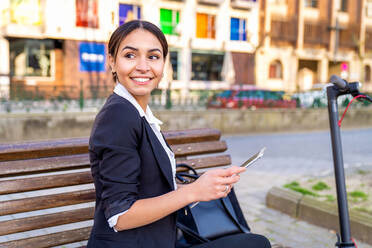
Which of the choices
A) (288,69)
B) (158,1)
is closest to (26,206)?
(158,1)

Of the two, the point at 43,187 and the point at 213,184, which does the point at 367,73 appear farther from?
the point at 213,184

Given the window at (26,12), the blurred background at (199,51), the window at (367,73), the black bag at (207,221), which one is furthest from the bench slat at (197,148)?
the window at (367,73)

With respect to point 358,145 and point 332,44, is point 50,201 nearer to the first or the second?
point 358,145

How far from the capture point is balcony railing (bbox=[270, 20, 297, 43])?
32.8 metres

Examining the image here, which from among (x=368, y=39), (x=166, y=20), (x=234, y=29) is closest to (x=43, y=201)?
(x=166, y=20)

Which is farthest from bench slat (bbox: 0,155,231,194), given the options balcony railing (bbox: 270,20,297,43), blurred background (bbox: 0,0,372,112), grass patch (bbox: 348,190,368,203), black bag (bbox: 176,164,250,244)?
balcony railing (bbox: 270,20,297,43)

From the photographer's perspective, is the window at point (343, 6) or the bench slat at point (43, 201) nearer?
the bench slat at point (43, 201)

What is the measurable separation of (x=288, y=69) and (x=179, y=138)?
3232 centimetres

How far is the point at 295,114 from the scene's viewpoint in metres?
15.0

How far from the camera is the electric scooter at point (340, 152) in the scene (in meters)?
2.29

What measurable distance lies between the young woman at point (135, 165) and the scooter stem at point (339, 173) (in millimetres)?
984

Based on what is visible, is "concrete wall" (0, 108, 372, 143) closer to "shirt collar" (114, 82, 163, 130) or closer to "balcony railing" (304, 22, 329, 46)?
"shirt collar" (114, 82, 163, 130)

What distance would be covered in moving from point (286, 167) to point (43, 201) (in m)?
6.10

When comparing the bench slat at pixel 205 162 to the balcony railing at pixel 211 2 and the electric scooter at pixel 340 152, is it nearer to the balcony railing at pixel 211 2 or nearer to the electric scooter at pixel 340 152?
the electric scooter at pixel 340 152
